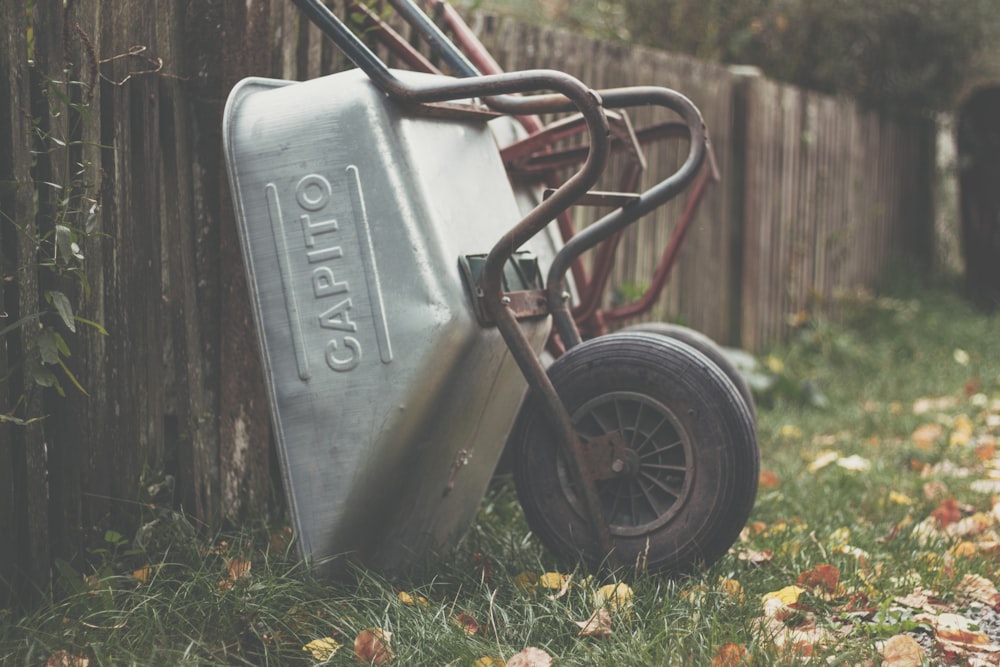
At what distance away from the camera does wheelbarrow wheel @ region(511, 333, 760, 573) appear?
2.40 metres

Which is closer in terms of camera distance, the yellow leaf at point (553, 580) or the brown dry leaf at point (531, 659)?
the brown dry leaf at point (531, 659)

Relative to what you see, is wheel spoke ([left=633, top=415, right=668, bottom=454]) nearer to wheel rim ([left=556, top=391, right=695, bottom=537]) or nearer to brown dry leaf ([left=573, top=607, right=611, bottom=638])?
wheel rim ([left=556, top=391, right=695, bottom=537])

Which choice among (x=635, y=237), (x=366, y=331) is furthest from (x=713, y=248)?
(x=366, y=331)

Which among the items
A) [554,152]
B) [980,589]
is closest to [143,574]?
[554,152]

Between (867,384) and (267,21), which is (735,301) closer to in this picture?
(867,384)

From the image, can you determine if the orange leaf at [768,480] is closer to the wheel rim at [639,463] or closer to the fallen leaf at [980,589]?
the fallen leaf at [980,589]

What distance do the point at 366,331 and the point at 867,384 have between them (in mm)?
4096

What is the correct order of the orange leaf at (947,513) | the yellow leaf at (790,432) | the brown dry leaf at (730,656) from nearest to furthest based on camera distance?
the brown dry leaf at (730,656) < the orange leaf at (947,513) < the yellow leaf at (790,432)

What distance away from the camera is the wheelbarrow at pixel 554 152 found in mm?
2939

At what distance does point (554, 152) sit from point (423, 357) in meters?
1.13

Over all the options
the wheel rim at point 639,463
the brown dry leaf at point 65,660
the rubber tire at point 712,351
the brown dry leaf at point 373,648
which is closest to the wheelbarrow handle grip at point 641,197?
the wheel rim at point 639,463

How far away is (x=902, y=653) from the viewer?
2045 millimetres

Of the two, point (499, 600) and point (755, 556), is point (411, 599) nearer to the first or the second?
point (499, 600)

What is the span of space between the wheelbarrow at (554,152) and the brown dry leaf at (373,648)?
114cm
